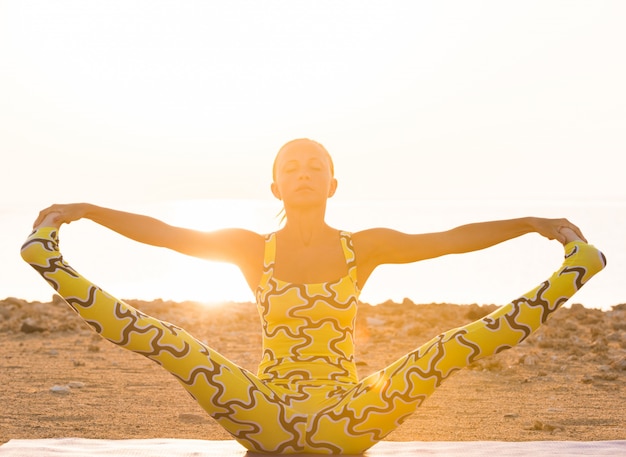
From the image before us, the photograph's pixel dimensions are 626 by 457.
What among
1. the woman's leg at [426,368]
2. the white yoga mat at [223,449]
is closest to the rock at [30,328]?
the white yoga mat at [223,449]

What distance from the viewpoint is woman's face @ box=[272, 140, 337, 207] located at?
15.8ft

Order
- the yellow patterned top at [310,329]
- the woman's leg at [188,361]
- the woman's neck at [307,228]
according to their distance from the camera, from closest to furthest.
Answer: the woman's leg at [188,361], the yellow patterned top at [310,329], the woman's neck at [307,228]

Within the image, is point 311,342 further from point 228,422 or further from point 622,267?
point 622,267

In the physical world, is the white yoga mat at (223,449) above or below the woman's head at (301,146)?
below

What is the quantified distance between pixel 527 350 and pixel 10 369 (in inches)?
233

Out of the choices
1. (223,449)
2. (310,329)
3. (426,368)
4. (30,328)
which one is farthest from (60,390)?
(426,368)

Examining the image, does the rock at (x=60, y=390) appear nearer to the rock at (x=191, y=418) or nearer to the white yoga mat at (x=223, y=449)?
the rock at (x=191, y=418)

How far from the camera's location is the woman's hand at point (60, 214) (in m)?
4.60

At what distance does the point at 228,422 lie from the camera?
13.9 ft

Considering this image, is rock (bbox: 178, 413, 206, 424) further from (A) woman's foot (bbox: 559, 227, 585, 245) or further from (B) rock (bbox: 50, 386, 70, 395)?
(A) woman's foot (bbox: 559, 227, 585, 245)

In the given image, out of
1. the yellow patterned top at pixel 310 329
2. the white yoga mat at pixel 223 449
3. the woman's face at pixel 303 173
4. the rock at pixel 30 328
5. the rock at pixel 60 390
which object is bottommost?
the white yoga mat at pixel 223 449

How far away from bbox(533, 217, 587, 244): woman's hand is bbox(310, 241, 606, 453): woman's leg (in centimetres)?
42

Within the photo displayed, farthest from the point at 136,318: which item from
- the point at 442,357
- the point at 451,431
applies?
the point at 451,431

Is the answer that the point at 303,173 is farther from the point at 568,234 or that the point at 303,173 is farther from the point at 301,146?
the point at 568,234
